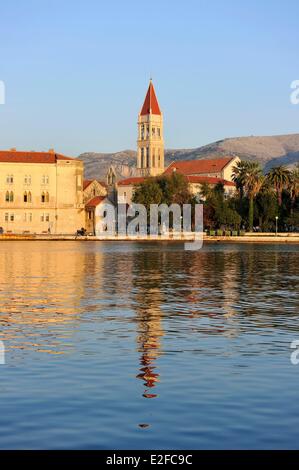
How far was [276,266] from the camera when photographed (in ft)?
190

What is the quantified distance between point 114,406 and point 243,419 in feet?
6.31

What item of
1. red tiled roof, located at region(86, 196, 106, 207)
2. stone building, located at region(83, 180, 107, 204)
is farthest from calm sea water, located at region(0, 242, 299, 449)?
stone building, located at region(83, 180, 107, 204)

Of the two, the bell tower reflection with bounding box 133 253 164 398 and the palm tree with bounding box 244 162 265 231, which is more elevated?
the palm tree with bounding box 244 162 265 231

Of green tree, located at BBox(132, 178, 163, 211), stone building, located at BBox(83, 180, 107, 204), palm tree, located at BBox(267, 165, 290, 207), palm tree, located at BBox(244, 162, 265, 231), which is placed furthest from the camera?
stone building, located at BBox(83, 180, 107, 204)

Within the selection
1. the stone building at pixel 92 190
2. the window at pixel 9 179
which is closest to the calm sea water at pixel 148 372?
the window at pixel 9 179

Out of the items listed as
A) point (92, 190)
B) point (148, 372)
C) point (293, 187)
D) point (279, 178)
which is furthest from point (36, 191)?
point (148, 372)

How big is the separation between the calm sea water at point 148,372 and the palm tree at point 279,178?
93103mm

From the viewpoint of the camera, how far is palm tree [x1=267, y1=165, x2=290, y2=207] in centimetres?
12362

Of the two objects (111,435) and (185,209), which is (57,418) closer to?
(111,435)

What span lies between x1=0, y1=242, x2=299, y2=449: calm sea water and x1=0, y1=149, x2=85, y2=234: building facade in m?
103

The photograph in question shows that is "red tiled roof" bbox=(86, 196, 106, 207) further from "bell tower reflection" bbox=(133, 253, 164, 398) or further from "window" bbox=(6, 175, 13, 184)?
"bell tower reflection" bbox=(133, 253, 164, 398)

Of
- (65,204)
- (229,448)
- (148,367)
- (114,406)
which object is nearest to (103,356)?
(148,367)

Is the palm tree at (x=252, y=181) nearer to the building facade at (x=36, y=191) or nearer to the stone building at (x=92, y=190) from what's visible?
the building facade at (x=36, y=191)

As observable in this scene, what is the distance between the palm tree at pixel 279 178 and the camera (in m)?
124
